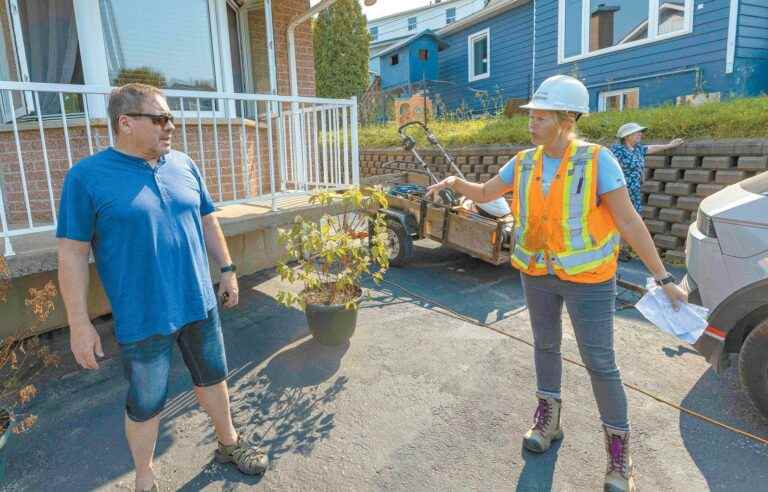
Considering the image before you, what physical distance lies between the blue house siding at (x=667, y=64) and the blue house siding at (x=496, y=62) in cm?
107

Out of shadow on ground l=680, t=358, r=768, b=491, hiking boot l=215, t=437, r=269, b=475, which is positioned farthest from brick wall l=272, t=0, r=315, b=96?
shadow on ground l=680, t=358, r=768, b=491

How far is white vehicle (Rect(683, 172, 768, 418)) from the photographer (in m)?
2.46

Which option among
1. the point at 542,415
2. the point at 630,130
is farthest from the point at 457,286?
the point at 542,415

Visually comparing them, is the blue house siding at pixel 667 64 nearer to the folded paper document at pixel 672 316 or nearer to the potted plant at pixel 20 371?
the folded paper document at pixel 672 316

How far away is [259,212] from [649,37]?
9718 mm

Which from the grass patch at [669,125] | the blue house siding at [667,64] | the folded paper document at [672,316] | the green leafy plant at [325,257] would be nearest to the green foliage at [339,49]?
the blue house siding at [667,64]

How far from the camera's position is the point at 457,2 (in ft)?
106

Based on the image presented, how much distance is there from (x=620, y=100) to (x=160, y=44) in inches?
387

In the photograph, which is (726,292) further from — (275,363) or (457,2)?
(457,2)

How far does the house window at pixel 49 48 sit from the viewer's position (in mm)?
4461

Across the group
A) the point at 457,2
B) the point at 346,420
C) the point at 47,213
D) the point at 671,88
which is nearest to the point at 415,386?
the point at 346,420

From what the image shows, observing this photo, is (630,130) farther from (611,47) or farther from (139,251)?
(611,47)

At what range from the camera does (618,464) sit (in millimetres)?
2164

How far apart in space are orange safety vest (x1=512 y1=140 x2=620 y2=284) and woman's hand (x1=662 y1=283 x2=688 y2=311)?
9.7 inches
